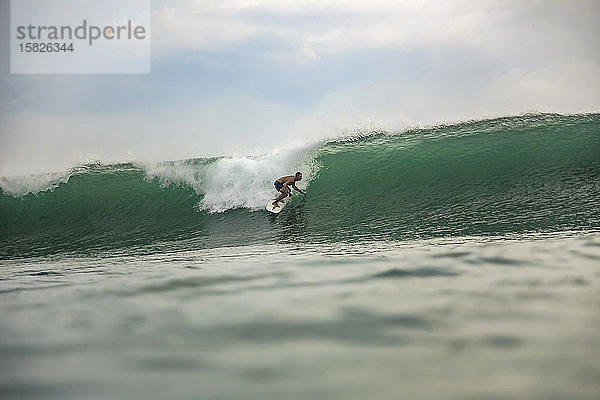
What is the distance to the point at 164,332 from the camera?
1048mm

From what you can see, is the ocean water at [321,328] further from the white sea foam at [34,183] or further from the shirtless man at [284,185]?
the white sea foam at [34,183]

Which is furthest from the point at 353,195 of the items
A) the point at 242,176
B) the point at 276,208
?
the point at 242,176

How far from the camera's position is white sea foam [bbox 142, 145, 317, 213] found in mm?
6238

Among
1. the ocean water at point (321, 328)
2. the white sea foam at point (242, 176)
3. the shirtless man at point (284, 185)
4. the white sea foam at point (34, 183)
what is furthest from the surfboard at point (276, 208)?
the white sea foam at point (34, 183)

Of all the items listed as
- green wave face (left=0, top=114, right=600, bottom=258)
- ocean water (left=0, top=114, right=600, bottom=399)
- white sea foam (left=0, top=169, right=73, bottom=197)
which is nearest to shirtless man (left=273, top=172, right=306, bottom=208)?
green wave face (left=0, top=114, right=600, bottom=258)

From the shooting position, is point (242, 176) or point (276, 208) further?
point (242, 176)

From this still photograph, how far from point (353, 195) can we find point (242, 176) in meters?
1.47

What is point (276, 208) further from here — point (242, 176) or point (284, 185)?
point (242, 176)

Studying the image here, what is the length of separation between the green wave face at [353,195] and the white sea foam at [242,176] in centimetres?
2

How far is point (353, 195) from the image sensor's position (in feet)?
19.7

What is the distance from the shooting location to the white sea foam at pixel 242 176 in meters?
6.24

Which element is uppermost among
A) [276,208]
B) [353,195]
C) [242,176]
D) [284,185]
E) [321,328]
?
[242,176]

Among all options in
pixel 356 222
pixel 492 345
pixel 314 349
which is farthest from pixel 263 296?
pixel 356 222

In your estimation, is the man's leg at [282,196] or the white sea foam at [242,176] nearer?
the man's leg at [282,196]
